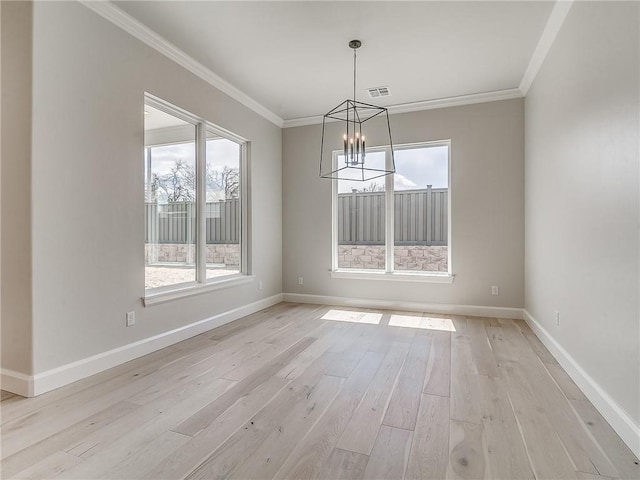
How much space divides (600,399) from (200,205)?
3790 millimetres

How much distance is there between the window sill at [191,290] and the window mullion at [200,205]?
0.13 meters

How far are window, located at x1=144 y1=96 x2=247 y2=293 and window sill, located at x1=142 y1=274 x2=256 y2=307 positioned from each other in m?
0.06

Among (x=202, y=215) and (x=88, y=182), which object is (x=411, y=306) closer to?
(x=202, y=215)

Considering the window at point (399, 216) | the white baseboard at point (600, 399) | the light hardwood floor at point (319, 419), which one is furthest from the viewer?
the window at point (399, 216)

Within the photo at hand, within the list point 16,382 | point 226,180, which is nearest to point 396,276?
point 226,180

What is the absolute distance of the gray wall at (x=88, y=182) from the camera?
7.88 feet

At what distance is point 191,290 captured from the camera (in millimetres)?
3717

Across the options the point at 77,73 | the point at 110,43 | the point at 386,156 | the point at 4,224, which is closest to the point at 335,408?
the point at 4,224

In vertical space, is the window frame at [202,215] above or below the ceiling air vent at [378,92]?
→ below

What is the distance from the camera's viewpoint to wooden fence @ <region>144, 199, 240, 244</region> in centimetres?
338

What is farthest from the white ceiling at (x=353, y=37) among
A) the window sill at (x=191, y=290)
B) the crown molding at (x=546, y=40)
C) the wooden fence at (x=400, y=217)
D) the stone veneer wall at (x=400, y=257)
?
the window sill at (x=191, y=290)

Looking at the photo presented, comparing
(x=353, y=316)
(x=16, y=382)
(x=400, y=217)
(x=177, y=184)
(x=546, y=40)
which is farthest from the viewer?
(x=400, y=217)

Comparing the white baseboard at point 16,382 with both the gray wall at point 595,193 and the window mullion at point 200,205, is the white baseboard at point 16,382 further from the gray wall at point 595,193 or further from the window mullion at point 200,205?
the gray wall at point 595,193

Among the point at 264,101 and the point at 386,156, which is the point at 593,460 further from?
the point at 264,101
